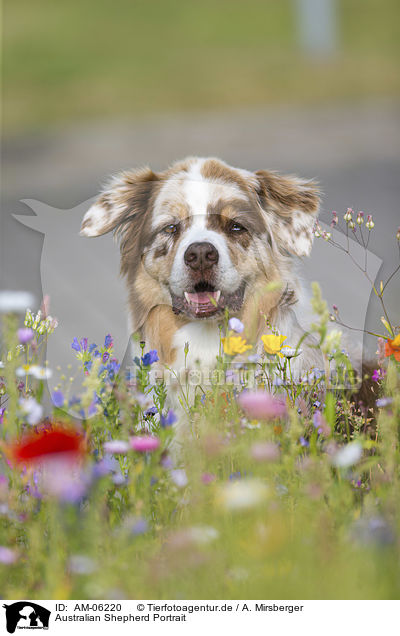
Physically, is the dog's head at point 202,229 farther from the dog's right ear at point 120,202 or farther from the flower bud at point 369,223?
the flower bud at point 369,223

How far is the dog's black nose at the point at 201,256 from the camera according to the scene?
6.96 ft

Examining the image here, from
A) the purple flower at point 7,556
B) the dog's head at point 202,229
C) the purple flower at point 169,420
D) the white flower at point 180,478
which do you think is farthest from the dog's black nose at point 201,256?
the purple flower at point 7,556

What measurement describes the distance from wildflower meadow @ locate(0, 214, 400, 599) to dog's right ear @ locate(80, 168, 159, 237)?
1.59 feet

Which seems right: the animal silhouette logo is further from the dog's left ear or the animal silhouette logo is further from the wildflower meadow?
the wildflower meadow

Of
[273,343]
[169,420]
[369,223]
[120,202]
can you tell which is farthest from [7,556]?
[369,223]

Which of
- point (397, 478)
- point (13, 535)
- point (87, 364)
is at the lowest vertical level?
point (13, 535)

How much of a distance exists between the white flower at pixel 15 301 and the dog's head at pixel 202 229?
333mm

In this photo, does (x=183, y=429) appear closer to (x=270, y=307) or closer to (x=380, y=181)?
(x=270, y=307)

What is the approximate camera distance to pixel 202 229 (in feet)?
7.13

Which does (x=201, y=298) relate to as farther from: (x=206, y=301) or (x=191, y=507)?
(x=191, y=507)

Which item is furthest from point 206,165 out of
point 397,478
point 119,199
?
point 397,478

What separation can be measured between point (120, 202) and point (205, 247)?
424 mm
